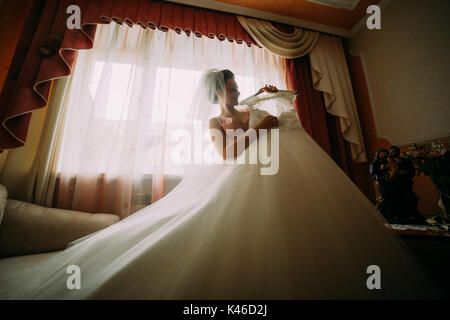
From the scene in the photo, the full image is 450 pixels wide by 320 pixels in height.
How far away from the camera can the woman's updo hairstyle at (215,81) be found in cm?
129

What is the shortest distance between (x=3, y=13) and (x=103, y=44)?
2.06 ft

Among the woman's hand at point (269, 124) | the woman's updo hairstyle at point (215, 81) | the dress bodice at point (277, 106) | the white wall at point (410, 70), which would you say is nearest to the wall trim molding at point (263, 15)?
the white wall at point (410, 70)

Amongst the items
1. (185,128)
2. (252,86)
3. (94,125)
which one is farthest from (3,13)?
(252,86)

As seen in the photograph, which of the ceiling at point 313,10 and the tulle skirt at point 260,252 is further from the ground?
the ceiling at point 313,10

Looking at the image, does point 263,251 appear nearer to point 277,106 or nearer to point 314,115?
point 277,106

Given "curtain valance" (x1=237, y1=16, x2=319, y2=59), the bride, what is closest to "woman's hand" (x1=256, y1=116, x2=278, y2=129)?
the bride

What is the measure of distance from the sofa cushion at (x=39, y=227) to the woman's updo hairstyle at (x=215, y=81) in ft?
3.54

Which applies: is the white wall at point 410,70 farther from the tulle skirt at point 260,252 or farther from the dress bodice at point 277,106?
the tulle skirt at point 260,252

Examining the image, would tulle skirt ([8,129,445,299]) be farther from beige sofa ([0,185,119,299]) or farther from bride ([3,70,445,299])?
beige sofa ([0,185,119,299])

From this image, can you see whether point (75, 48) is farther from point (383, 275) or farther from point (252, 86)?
point (383, 275)

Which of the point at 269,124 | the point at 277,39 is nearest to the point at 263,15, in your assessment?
the point at 277,39

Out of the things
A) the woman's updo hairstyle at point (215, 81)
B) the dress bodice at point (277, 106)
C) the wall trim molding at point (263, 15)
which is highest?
the wall trim molding at point (263, 15)

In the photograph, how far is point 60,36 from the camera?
1.38 m

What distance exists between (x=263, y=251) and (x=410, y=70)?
2.11 metres
